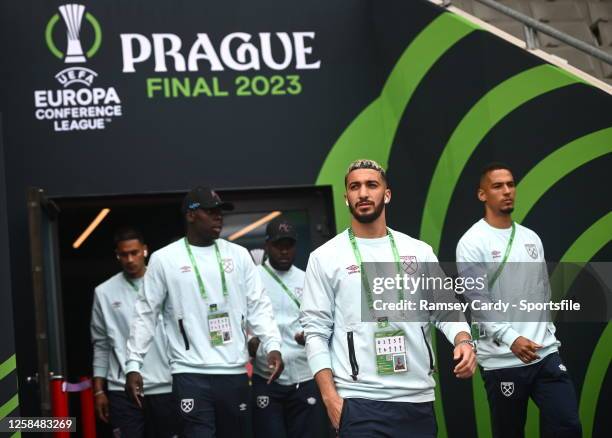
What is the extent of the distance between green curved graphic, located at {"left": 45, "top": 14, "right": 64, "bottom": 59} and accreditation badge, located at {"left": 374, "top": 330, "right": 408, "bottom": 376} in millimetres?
4509

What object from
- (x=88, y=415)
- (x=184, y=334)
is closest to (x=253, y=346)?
(x=184, y=334)

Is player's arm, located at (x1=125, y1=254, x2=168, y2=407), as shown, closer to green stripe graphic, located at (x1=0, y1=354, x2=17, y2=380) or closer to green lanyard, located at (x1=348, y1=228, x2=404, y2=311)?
green stripe graphic, located at (x1=0, y1=354, x2=17, y2=380)

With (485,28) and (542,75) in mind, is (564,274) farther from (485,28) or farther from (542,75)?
(485,28)

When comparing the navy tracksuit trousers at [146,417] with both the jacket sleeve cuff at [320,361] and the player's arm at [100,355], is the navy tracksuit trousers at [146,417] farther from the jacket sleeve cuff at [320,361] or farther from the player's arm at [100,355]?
the jacket sleeve cuff at [320,361]

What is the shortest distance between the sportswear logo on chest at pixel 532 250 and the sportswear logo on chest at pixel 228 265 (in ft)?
5.83

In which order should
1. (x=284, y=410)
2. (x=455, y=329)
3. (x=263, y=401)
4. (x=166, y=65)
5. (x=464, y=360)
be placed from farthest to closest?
(x=166, y=65) < (x=284, y=410) < (x=263, y=401) < (x=455, y=329) < (x=464, y=360)

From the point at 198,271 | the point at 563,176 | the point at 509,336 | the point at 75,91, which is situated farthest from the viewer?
the point at 75,91

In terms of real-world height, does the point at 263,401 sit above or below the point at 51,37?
below

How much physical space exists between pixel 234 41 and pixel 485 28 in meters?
2.07

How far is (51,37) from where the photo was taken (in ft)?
26.7

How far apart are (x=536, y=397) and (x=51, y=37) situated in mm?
4599

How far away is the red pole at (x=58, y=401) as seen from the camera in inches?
277

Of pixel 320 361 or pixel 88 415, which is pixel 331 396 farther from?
pixel 88 415

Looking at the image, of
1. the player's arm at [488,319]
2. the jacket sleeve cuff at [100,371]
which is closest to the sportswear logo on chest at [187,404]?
the player's arm at [488,319]
